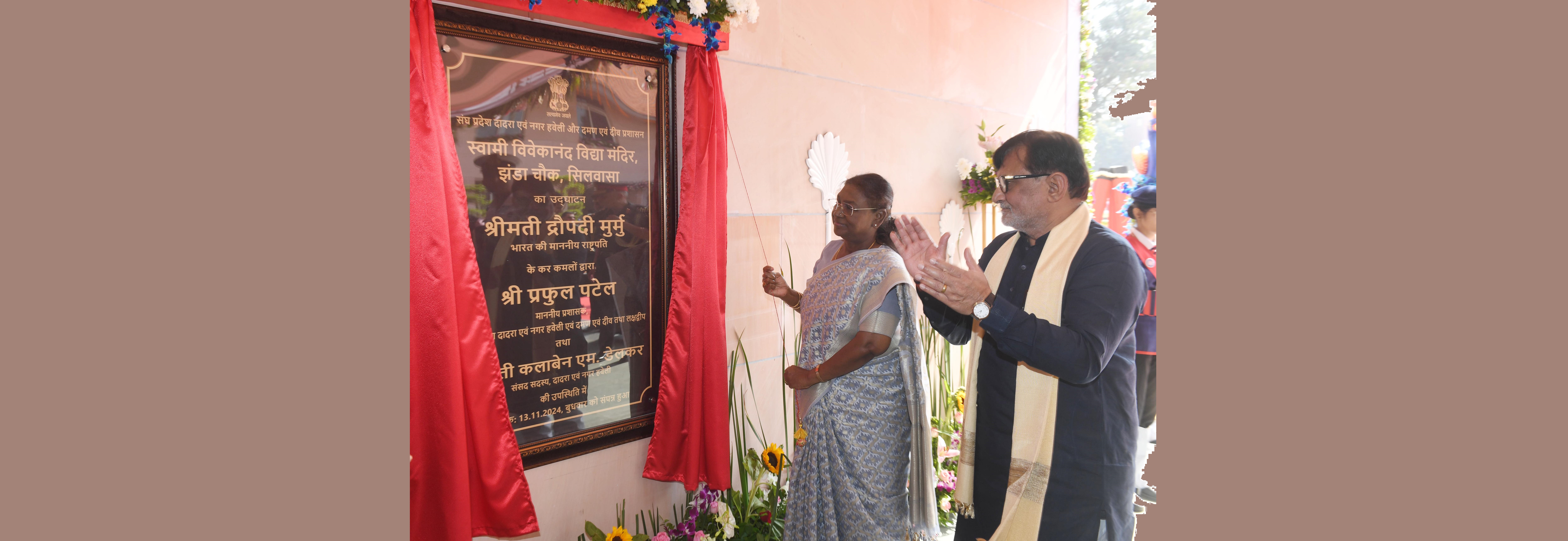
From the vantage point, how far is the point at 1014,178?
213 centimetres

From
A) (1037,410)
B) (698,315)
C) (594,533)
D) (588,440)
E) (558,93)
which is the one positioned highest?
(558,93)

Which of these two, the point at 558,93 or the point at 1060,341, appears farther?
the point at 558,93

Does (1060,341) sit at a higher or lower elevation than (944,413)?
higher

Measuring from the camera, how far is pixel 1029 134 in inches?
84.1

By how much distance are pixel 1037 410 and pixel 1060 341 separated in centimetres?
31

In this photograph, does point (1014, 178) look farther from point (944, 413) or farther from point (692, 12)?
point (944, 413)

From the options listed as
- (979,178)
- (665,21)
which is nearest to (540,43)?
(665,21)

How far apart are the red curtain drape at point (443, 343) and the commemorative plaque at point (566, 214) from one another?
17 centimetres

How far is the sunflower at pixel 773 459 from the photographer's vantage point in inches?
132

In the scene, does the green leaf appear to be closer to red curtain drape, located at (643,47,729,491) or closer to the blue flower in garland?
red curtain drape, located at (643,47,729,491)

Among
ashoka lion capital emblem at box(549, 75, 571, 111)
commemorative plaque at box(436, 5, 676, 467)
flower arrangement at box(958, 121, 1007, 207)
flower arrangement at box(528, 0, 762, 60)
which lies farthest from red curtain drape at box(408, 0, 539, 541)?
flower arrangement at box(958, 121, 1007, 207)

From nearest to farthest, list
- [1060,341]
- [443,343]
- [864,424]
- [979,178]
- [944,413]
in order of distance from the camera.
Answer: [1060,341]
[443,343]
[864,424]
[944,413]
[979,178]

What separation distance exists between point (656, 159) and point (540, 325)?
0.85 m

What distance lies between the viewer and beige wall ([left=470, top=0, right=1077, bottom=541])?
10.5ft
